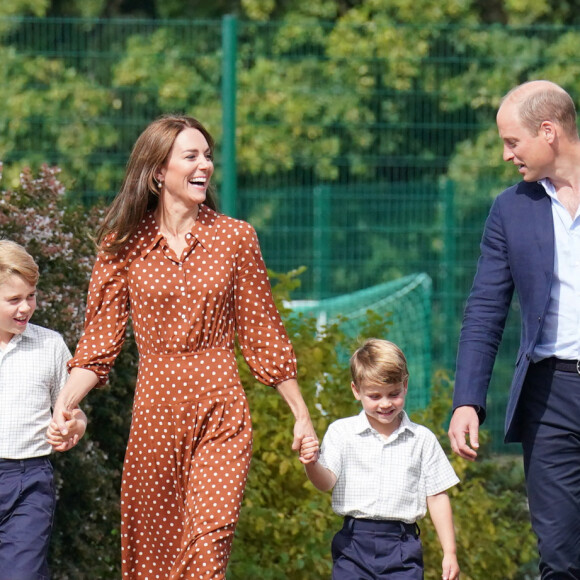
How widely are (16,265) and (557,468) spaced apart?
2.04 m

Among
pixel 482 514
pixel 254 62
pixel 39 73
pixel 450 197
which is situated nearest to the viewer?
pixel 482 514

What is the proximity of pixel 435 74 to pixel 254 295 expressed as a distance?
6.20 metres

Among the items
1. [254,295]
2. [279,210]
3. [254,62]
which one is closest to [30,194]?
[254,295]

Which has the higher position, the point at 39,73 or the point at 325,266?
the point at 39,73

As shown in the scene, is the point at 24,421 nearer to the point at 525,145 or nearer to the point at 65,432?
the point at 65,432

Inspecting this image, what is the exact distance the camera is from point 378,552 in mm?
5043

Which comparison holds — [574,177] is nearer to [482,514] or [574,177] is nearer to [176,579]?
[176,579]

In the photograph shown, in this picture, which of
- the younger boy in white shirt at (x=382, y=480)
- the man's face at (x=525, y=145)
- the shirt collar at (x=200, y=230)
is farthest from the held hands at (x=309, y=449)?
the man's face at (x=525, y=145)

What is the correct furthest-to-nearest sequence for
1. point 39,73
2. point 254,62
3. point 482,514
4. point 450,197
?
point 254,62 < point 39,73 < point 450,197 < point 482,514

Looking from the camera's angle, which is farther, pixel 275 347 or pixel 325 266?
pixel 325 266

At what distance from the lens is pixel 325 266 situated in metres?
10.2

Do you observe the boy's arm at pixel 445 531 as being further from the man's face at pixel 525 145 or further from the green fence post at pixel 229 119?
the green fence post at pixel 229 119

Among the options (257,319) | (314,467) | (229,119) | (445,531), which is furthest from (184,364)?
(229,119)

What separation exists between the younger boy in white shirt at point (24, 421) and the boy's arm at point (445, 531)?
4.20ft
